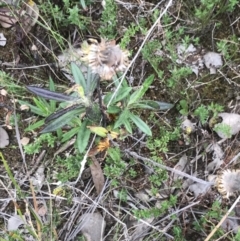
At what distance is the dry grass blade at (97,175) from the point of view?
214 cm

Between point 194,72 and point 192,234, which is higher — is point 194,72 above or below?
above

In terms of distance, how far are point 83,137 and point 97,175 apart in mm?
234

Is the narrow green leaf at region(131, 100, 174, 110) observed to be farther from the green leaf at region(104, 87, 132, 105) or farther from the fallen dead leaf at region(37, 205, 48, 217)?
the fallen dead leaf at region(37, 205, 48, 217)

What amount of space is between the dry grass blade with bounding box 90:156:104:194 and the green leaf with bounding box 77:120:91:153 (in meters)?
0.17

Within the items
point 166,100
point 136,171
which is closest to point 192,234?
point 136,171

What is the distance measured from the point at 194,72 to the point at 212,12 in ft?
0.95

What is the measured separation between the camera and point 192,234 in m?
2.09

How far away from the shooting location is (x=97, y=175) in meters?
2.14

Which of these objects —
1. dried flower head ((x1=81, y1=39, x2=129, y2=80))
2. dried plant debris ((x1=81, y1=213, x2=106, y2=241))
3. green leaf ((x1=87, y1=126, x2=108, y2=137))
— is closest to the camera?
dried flower head ((x1=81, y1=39, x2=129, y2=80))

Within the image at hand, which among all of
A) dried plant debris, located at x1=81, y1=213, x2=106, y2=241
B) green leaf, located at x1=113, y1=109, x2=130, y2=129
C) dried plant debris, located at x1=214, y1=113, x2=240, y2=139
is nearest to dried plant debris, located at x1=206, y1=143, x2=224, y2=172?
dried plant debris, located at x1=214, y1=113, x2=240, y2=139

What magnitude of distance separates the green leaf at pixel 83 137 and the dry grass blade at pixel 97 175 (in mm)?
A: 170

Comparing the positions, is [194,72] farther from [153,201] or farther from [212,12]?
[153,201]

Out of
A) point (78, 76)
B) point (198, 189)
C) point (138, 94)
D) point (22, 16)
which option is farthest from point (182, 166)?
point (22, 16)

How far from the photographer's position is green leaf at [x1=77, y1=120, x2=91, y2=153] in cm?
198
